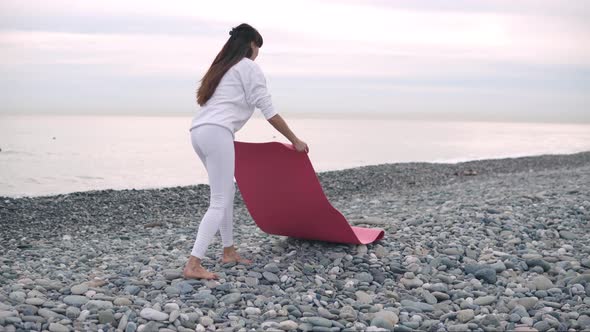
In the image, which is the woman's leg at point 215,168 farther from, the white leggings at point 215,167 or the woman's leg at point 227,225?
the woman's leg at point 227,225

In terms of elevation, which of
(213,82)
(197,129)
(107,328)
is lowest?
(107,328)

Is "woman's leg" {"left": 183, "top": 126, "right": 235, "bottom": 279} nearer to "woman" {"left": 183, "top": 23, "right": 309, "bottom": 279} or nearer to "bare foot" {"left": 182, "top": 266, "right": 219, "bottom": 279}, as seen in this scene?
"woman" {"left": 183, "top": 23, "right": 309, "bottom": 279}

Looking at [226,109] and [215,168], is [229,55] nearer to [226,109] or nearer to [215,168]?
[226,109]

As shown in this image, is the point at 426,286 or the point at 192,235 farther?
the point at 192,235

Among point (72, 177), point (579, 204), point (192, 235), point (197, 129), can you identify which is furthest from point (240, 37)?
point (72, 177)

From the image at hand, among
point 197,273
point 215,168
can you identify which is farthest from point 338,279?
point 215,168

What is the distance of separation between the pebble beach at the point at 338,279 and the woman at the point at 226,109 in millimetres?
763

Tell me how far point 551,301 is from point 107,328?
391 centimetres

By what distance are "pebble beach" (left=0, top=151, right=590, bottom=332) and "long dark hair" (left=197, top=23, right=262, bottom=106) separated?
1796mm

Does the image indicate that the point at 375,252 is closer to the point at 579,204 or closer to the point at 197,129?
the point at 197,129

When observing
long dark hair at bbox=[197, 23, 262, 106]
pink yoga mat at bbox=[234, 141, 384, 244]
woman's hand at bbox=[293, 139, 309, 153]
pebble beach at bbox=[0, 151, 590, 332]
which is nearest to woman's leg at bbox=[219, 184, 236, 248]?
pebble beach at bbox=[0, 151, 590, 332]

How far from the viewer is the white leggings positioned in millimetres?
5363

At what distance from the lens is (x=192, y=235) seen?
29.9 ft

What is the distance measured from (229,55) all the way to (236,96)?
40 cm
